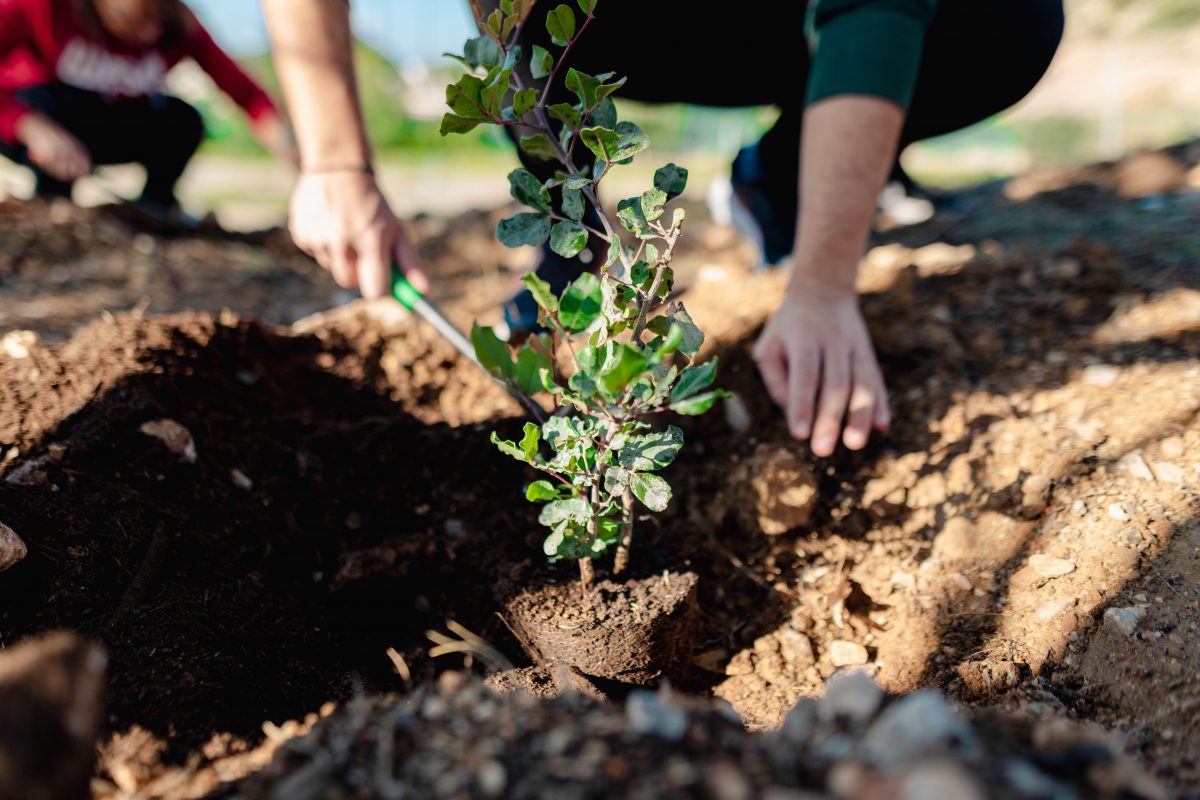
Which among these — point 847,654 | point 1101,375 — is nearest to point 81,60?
point 847,654

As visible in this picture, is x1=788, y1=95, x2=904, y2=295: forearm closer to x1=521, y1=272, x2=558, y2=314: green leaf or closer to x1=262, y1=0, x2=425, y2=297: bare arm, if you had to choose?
x1=521, y1=272, x2=558, y2=314: green leaf

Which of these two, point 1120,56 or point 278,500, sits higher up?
point 278,500

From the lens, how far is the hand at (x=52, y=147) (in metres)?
3.57

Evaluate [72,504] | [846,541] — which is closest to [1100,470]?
[846,541]

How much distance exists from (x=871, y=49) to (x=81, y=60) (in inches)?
159

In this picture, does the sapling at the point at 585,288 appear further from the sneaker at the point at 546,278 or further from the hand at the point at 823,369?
the sneaker at the point at 546,278

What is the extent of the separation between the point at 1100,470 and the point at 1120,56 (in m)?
10.4

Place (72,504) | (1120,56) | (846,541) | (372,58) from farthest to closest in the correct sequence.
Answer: (372,58), (1120,56), (846,541), (72,504)

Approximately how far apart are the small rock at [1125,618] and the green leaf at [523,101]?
108cm

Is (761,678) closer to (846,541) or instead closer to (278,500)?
(846,541)

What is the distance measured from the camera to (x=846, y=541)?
4.77 ft

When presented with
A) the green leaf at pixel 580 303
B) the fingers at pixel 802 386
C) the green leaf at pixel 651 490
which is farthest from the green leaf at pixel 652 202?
the fingers at pixel 802 386

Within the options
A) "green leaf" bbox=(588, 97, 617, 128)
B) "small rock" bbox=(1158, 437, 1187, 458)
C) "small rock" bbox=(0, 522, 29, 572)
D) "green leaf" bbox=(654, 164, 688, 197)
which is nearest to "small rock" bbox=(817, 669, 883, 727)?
"green leaf" bbox=(654, 164, 688, 197)

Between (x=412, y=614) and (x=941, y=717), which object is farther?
(x=412, y=614)
